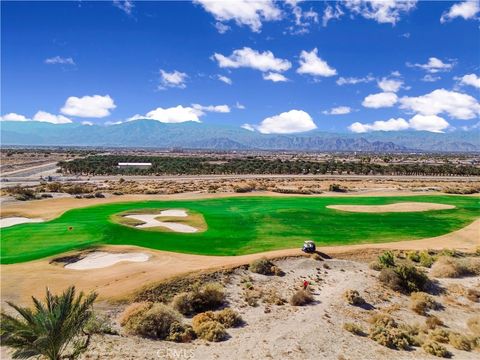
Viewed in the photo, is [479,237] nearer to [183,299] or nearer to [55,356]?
[183,299]

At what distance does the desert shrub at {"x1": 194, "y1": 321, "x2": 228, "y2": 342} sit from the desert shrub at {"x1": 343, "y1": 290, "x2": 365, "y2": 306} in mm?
9631

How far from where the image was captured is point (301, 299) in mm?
26250

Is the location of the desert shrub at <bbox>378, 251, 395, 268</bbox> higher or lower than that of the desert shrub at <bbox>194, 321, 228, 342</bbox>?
higher

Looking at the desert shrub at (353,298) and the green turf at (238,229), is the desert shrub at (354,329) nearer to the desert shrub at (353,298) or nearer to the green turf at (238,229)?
the desert shrub at (353,298)

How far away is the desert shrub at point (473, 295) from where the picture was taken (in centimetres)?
2798

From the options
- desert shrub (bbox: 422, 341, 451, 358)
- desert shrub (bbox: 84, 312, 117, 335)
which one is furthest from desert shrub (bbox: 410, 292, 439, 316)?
desert shrub (bbox: 84, 312, 117, 335)

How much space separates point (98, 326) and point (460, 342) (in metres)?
19.8

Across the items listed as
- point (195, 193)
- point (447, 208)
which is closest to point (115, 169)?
point (195, 193)

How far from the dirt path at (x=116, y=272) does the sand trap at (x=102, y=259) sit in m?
0.82

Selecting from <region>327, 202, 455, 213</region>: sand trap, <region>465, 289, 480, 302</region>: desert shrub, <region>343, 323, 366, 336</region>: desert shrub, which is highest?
<region>327, 202, 455, 213</region>: sand trap

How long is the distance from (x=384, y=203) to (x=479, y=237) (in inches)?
941

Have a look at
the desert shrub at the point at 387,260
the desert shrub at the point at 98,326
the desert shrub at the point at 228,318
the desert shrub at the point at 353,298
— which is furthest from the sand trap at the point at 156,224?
the desert shrub at the point at 98,326

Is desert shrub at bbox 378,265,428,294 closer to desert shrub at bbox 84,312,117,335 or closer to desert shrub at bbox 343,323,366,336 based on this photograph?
desert shrub at bbox 343,323,366,336

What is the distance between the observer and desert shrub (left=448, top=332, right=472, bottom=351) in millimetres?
20925
